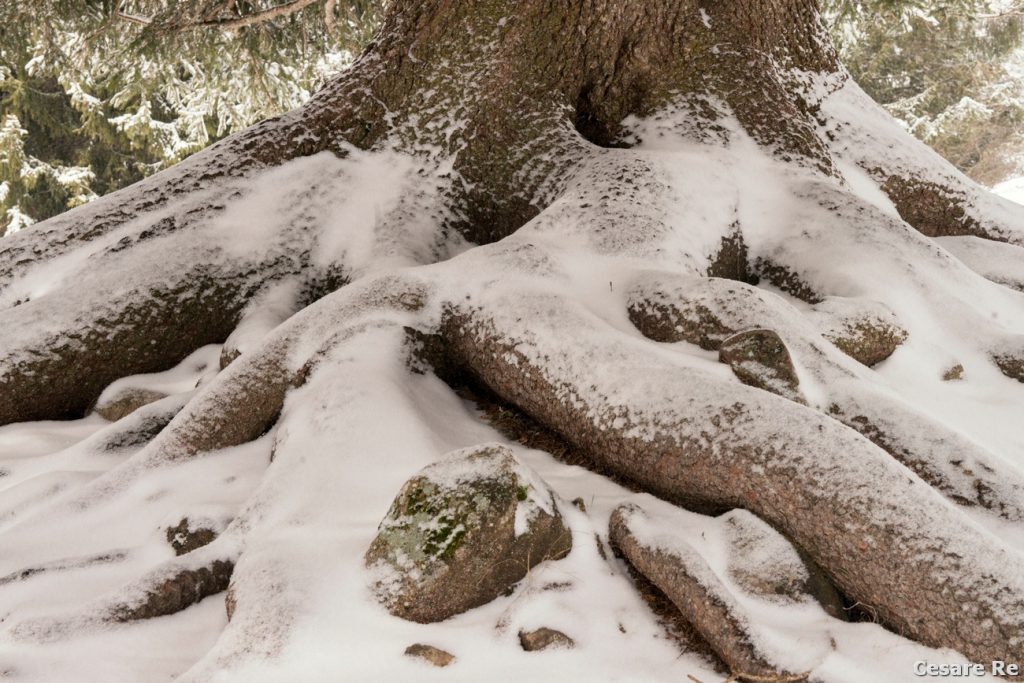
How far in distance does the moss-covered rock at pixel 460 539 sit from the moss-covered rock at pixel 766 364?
3.18 feet

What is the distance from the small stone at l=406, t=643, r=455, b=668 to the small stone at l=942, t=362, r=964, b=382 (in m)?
2.81

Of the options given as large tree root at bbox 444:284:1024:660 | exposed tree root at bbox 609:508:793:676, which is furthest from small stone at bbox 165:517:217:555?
exposed tree root at bbox 609:508:793:676

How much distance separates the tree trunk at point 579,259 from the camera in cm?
245

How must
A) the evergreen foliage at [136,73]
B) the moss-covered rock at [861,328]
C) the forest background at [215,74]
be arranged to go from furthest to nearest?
the forest background at [215,74]
the evergreen foliage at [136,73]
the moss-covered rock at [861,328]

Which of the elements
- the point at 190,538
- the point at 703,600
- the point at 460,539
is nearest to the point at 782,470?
the point at 703,600

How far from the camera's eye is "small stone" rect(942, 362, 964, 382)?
371 centimetres

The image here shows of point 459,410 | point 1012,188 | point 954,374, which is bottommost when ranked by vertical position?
point 1012,188

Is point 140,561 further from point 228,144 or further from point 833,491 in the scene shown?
point 228,144

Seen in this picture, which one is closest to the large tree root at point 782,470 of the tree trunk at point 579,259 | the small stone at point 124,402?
the tree trunk at point 579,259

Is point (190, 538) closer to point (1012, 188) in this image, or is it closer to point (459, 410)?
point (459, 410)

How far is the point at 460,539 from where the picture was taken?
2301 millimetres

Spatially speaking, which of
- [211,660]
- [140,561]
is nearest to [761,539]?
[211,660]

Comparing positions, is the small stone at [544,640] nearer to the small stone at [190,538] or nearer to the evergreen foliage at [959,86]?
the small stone at [190,538]

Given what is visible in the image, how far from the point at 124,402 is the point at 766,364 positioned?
3.26 m
